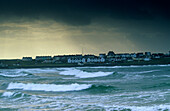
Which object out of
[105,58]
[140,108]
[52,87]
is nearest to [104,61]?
[105,58]

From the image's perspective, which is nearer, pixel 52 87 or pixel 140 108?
pixel 140 108

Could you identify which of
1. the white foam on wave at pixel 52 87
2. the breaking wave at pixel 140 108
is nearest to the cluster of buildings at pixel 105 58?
the white foam on wave at pixel 52 87

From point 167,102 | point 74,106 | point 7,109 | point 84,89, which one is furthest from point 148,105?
point 84,89

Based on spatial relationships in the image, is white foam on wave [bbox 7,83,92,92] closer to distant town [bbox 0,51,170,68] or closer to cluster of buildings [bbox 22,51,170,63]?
distant town [bbox 0,51,170,68]

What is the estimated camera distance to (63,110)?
21.2m

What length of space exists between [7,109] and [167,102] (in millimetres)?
12157

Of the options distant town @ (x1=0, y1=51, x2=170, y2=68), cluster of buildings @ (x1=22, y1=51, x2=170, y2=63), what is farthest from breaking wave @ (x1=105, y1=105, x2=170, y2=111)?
cluster of buildings @ (x1=22, y1=51, x2=170, y2=63)

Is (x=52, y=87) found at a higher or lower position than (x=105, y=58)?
lower

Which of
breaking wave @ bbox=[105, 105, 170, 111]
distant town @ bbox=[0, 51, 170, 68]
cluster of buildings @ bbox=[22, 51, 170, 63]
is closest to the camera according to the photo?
breaking wave @ bbox=[105, 105, 170, 111]

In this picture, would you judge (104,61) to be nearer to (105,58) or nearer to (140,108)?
(105,58)

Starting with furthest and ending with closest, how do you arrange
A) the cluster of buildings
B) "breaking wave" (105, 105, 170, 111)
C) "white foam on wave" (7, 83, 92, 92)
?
the cluster of buildings → "white foam on wave" (7, 83, 92, 92) → "breaking wave" (105, 105, 170, 111)

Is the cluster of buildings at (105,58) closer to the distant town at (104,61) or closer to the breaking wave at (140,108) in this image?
the distant town at (104,61)

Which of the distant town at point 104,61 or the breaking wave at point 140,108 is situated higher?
the distant town at point 104,61

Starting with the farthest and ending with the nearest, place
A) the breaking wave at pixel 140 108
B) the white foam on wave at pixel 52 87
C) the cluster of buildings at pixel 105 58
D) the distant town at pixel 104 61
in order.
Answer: the cluster of buildings at pixel 105 58, the distant town at pixel 104 61, the white foam on wave at pixel 52 87, the breaking wave at pixel 140 108
